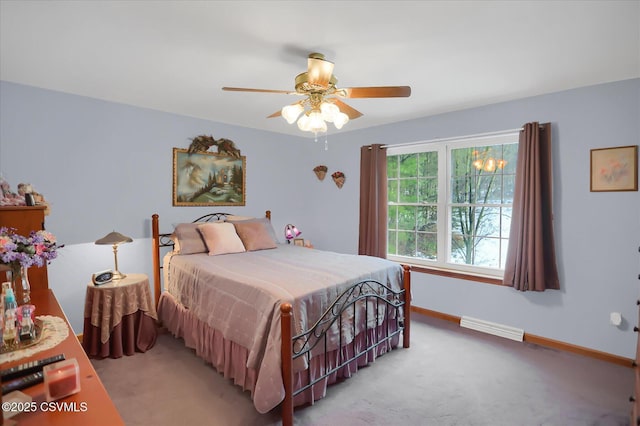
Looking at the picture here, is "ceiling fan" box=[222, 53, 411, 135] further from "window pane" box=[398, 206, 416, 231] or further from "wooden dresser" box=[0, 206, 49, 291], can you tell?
"window pane" box=[398, 206, 416, 231]

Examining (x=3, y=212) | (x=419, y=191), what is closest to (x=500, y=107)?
(x=419, y=191)

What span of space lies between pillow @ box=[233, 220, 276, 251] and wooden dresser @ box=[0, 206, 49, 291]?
179cm

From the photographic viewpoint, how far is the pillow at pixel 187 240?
3.24 meters

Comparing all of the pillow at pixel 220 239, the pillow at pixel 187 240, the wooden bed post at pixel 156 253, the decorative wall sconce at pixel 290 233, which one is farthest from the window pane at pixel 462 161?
the wooden bed post at pixel 156 253

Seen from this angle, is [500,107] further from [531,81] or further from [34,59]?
[34,59]

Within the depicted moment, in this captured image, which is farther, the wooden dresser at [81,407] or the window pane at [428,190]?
the window pane at [428,190]

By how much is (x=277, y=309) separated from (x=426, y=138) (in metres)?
2.81

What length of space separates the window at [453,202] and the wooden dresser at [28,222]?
139 inches

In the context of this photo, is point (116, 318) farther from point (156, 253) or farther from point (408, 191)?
point (408, 191)

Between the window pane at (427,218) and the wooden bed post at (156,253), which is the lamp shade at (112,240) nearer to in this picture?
the wooden bed post at (156,253)

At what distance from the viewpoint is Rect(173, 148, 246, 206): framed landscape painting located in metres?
3.66

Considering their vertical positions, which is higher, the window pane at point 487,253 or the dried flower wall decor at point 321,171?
the dried flower wall decor at point 321,171

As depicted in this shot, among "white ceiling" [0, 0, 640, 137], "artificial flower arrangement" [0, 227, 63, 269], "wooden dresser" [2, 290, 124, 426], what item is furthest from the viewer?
"white ceiling" [0, 0, 640, 137]

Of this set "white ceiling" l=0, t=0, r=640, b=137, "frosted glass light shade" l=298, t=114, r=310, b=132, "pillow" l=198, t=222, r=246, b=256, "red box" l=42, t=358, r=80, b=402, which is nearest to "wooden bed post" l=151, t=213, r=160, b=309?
"pillow" l=198, t=222, r=246, b=256
